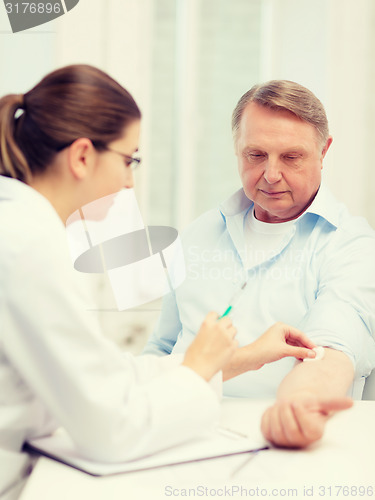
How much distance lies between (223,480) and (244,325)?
1.96ft

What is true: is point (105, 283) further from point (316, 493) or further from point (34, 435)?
point (316, 493)

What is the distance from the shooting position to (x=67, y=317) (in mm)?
559

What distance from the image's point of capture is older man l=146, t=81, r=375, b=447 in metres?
1.03

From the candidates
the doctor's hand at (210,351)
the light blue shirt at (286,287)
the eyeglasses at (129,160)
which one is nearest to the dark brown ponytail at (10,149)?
the eyeglasses at (129,160)

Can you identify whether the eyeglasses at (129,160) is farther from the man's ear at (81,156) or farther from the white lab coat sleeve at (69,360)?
the white lab coat sleeve at (69,360)

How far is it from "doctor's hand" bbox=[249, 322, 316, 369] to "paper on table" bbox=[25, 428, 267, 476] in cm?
21

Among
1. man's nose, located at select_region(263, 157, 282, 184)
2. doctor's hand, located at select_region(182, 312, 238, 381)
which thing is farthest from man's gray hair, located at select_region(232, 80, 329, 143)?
doctor's hand, located at select_region(182, 312, 238, 381)

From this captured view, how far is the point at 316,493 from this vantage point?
54cm

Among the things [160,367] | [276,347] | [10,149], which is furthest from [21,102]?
[276,347]

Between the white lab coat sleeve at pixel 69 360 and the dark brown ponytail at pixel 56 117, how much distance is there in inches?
5.6

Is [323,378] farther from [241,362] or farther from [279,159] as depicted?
[279,159]

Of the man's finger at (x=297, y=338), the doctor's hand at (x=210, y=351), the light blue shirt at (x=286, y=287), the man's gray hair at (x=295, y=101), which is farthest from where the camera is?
the man's gray hair at (x=295, y=101)

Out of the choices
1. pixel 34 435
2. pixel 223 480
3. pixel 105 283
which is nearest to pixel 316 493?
pixel 223 480

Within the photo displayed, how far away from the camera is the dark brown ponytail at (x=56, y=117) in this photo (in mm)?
657
